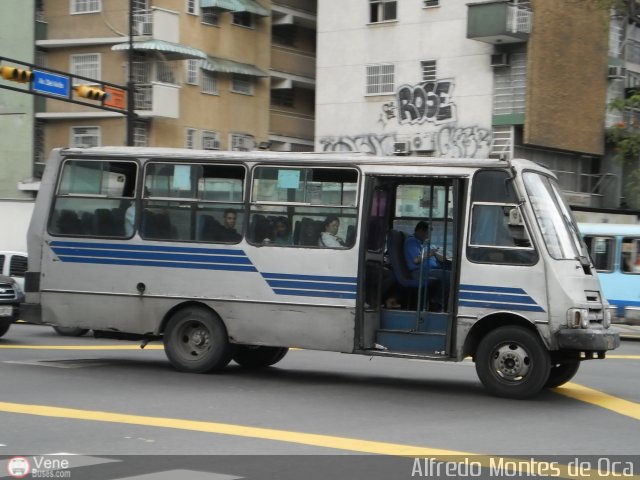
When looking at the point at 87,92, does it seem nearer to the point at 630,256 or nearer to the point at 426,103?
the point at 630,256

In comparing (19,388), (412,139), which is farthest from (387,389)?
(412,139)

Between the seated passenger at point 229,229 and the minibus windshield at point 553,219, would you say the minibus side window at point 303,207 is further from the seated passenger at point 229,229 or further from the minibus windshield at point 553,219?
the minibus windshield at point 553,219

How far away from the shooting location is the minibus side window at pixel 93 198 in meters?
14.3

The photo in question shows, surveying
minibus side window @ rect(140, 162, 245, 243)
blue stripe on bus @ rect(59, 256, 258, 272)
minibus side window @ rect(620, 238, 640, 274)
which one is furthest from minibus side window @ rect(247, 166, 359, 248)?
minibus side window @ rect(620, 238, 640, 274)

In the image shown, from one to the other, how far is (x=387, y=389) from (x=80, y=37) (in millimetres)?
29538

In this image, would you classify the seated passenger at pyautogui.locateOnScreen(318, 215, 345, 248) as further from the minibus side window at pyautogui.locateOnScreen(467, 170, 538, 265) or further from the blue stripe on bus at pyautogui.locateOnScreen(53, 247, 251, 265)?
the minibus side window at pyautogui.locateOnScreen(467, 170, 538, 265)

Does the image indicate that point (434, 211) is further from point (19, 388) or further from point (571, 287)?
point (19, 388)

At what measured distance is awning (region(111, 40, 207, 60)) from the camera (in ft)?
122

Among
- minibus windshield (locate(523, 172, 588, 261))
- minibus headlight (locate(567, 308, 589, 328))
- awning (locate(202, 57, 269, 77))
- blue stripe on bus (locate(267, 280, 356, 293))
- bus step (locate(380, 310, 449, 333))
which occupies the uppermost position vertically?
awning (locate(202, 57, 269, 77))

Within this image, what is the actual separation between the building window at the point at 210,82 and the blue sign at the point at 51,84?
15336 millimetres

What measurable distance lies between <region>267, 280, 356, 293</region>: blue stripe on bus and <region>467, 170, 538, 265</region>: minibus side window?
1.55 meters

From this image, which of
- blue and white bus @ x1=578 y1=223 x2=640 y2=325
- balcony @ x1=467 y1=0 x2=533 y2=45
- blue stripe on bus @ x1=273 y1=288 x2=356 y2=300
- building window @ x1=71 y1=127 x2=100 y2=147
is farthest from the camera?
building window @ x1=71 y1=127 x2=100 y2=147

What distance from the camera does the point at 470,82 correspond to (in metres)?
37.5

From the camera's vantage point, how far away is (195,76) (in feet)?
132
